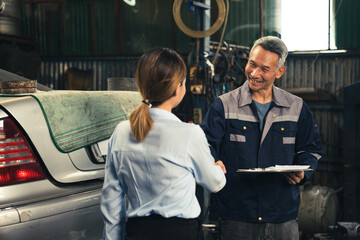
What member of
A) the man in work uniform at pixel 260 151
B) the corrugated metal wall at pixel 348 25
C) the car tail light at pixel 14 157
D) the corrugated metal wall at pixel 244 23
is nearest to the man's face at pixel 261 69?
the man in work uniform at pixel 260 151

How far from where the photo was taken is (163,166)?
1744 mm

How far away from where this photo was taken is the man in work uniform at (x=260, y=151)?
99.7 inches

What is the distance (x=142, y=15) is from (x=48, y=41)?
10.4 feet

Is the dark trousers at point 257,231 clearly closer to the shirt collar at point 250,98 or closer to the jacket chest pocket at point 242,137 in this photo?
the jacket chest pocket at point 242,137

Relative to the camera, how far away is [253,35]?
1102cm

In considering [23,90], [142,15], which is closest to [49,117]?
[23,90]

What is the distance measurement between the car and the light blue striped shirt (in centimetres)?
57

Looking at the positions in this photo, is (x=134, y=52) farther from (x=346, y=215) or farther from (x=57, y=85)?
(x=346, y=215)

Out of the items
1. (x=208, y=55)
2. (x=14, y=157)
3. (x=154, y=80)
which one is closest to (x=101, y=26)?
(x=208, y=55)

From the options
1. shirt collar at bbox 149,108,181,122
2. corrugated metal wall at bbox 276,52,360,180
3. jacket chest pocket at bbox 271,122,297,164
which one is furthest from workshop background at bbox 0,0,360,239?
shirt collar at bbox 149,108,181,122

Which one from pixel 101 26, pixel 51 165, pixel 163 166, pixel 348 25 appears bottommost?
pixel 51 165

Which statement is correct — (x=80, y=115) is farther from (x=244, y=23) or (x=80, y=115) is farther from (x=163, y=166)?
(x=244, y=23)

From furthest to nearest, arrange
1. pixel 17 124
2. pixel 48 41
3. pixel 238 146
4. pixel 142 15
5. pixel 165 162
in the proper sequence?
pixel 48 41
pixel 142 15
pixel 238 146
pixel 17 124
pixel 165 162

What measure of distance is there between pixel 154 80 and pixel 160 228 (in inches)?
25.2
